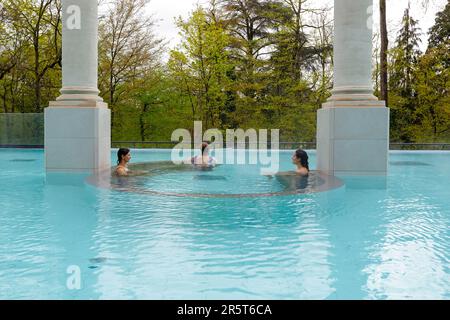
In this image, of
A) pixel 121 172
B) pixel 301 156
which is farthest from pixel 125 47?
pixel 301 156

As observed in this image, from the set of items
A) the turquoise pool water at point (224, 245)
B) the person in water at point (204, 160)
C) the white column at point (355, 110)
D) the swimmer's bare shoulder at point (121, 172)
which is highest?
the white column at point (355, 110)

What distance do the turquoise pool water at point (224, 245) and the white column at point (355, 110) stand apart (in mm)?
2076

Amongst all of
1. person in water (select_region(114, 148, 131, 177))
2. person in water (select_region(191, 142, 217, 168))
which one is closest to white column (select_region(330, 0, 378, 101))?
person in water (select_region(191, 142, 217, 168))

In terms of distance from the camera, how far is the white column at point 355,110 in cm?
1002

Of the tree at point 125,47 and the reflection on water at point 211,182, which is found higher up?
the tree at point 125,47

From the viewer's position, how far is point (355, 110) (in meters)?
9.98

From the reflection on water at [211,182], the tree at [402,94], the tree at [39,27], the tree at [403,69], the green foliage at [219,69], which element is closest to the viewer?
the reflection on water at [211,182]

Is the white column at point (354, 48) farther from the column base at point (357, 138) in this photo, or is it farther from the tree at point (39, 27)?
the tree at point (39, 27)

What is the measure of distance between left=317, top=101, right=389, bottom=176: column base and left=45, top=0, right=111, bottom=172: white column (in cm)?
510

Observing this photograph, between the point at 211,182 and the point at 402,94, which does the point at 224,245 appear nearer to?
the point at 211,182

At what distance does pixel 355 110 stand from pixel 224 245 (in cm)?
644

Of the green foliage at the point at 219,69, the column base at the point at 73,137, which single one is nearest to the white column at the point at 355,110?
the column base at the point at 73,137

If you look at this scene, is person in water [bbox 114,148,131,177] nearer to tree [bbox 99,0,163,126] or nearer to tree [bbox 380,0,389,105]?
tree [bbox 380,0,389,105]

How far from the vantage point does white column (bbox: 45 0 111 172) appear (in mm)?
10383
